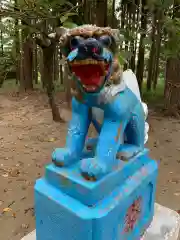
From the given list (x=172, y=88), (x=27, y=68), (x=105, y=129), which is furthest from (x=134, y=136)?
(x=27, y=68)

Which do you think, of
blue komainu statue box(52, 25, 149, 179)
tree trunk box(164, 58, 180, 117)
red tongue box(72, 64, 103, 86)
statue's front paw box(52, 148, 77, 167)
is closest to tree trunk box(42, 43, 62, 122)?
tree trunk box(164, 58, 180, 117)

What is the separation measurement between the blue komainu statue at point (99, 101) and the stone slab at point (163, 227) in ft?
1.53

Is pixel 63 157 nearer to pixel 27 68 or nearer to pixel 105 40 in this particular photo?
pixel 105 40

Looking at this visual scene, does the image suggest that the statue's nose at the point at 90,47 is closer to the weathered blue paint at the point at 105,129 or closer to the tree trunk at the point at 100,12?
the weathered blue paint at the point at 105,129

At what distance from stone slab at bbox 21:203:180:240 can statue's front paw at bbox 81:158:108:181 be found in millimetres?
565

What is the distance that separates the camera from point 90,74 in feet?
3.02

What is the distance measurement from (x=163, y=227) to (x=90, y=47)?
106 centimetres

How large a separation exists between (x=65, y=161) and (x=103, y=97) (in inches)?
12.4

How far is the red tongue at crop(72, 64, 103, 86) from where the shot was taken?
907 mm

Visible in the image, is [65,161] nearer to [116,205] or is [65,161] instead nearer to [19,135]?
[116,205]

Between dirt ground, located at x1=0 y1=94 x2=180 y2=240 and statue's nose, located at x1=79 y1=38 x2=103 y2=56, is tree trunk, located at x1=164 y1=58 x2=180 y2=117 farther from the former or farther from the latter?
statue's nose, located at x1=79 y1=38 x2=103 y2=56

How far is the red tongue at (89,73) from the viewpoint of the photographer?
2.98 feet

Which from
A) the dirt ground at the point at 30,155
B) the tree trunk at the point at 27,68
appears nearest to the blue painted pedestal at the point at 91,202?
the dirt ground at the point at 30,155

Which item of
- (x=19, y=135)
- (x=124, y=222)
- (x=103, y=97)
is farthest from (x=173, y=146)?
(x=103, y=97)
